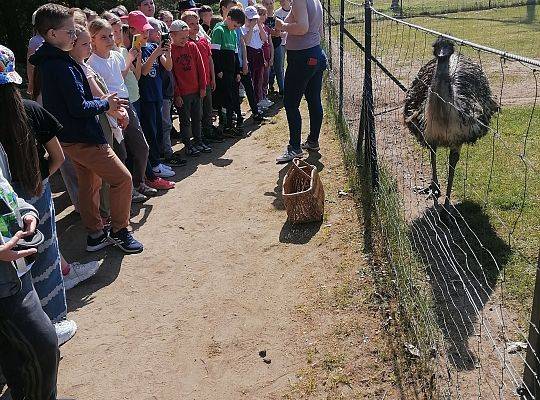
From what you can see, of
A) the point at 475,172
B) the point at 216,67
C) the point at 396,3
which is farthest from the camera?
the point at 396,3

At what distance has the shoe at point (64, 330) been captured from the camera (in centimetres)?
349

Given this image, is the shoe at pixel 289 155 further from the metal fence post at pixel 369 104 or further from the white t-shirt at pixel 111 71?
the white t-shirt at pixel 111 71

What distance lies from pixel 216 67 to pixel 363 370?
16.9 feet

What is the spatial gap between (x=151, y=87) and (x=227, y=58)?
5.93 ft

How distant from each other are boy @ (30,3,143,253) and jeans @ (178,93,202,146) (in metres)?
2.28

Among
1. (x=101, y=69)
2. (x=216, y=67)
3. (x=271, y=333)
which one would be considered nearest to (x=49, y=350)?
(x=271, y=333)

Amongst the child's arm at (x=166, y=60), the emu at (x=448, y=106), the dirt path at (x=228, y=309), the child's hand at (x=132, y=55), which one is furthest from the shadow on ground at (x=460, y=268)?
the child's arm at (x=166, y=60)

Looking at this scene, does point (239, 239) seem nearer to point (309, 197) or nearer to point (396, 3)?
point (309, 197)

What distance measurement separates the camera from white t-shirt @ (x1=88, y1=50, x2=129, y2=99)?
15.5 ft

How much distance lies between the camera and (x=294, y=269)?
4.23 metres

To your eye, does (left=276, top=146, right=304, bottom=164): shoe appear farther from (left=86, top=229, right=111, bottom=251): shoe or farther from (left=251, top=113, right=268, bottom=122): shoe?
(left=86, top=229, right=111, bottom=251): shoe

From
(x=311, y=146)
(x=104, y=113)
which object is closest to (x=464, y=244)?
(x=311, y=146)

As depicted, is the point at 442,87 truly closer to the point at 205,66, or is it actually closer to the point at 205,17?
the point at 205,66

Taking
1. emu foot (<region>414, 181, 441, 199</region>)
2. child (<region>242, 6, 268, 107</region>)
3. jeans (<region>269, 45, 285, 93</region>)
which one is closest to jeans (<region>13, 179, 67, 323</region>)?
emu foot (<region>414, 181, 441, 199</region>)
